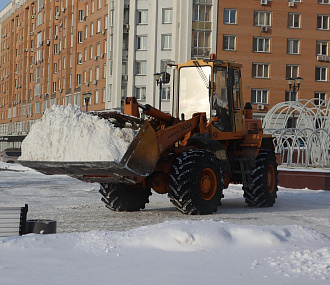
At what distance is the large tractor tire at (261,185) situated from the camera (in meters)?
14.7

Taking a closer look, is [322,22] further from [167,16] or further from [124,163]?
[124,163]

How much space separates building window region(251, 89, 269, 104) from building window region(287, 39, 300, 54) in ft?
13.6

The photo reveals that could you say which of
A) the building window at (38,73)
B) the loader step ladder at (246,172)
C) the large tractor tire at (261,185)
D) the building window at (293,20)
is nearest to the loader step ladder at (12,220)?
the loader step ladder at (246,172)

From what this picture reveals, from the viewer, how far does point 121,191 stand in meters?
13.8

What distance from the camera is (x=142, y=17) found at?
58.9m

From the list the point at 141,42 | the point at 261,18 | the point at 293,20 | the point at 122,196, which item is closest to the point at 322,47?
the point at 293,20

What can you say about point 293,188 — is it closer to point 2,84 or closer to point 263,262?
point 263,262

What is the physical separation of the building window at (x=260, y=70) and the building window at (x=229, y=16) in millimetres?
4080

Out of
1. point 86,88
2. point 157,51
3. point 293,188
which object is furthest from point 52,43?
point 293,188

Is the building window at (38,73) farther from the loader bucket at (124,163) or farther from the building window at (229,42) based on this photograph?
the loader bucket at (124,163)

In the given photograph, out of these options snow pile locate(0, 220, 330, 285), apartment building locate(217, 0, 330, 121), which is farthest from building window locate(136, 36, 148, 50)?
snow pile locate(0, 220, 330, 285)

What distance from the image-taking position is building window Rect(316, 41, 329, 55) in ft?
189

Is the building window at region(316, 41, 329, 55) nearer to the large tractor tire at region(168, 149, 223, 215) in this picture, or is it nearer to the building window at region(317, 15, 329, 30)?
the building window at region(317, 15, 329, 30)

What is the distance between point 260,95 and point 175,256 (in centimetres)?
5007
